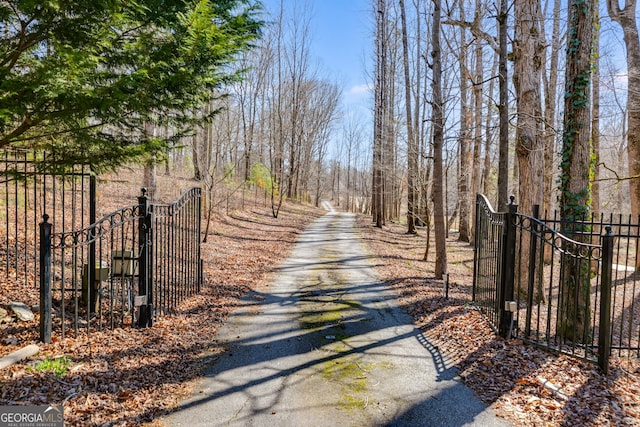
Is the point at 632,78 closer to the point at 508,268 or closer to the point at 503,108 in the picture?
the point at 503,108

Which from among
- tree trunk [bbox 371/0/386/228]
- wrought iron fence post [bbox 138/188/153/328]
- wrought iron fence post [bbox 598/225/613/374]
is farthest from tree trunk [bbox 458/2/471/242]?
wrought iron fence post [bbox 138/188/153/328]

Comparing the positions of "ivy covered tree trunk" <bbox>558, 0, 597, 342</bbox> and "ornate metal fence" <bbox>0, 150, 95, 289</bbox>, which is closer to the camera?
"ornate metal fence" <bbox>0, 150, 95, 289</bbox>

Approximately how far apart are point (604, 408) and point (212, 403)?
3.48 m

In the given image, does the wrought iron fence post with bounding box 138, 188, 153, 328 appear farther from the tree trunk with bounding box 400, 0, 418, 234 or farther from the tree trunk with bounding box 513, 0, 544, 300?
the tree trunk with bounding box 400, 0, 418, 234

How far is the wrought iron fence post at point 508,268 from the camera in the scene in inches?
196

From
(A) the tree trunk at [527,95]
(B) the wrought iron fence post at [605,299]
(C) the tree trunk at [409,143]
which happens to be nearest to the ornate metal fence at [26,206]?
(B) the wrought iron fence post at [605,299]

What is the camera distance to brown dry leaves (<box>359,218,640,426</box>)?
11.3ft

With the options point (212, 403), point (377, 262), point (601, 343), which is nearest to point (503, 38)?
point (601, 343)

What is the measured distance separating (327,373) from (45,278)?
3.04m

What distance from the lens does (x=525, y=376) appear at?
409 centimetres

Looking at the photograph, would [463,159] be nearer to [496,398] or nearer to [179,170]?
[496,398]

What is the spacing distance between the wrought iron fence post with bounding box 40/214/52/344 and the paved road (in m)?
1.76

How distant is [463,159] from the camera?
16.7 meters

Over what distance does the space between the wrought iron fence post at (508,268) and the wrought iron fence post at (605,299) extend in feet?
3.35
